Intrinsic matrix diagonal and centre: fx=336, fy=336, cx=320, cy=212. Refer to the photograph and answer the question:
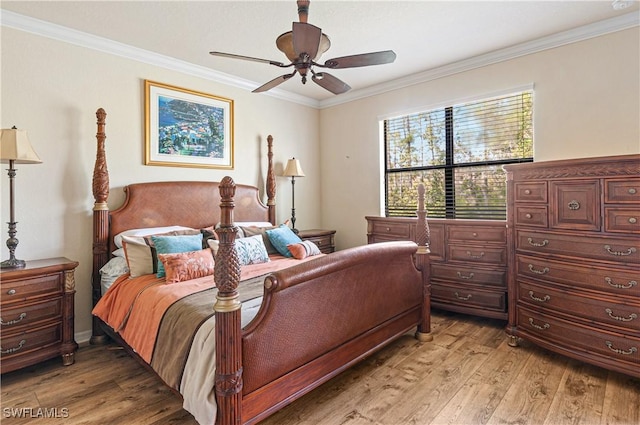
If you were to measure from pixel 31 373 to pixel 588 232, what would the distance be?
4.05 m

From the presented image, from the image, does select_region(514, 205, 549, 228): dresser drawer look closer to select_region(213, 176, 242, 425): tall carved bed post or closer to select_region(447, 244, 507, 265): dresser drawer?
select_region(447, 244, 507, 265): dresser drawer

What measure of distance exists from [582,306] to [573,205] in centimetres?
70

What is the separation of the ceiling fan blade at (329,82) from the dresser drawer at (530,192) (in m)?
1.57

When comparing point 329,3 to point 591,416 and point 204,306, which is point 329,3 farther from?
point 591,416

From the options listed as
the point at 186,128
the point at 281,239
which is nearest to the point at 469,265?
the point at 281,239

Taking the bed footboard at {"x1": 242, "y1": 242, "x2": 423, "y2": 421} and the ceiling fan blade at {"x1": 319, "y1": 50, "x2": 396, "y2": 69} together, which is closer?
the bed footboard at {"x1": 242, "y1": 242, "x2": 423, "y2": 421}

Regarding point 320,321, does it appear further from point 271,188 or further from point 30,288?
point 271,188

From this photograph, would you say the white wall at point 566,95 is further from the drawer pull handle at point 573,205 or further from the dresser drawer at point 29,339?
the dresser drawer at point 29,339

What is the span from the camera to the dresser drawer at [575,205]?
2.28 metres

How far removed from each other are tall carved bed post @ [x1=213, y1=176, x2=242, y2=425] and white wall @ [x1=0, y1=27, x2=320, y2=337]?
6.99ft

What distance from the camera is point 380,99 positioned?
4.29m

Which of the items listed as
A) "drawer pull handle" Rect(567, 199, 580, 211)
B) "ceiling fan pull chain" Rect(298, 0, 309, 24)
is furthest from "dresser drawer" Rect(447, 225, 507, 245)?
"ceiling fan pull chain" Rect(298, 0, 309, 24)

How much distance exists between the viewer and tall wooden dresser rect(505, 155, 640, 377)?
2148 mm

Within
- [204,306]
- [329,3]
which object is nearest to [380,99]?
[329,3]
